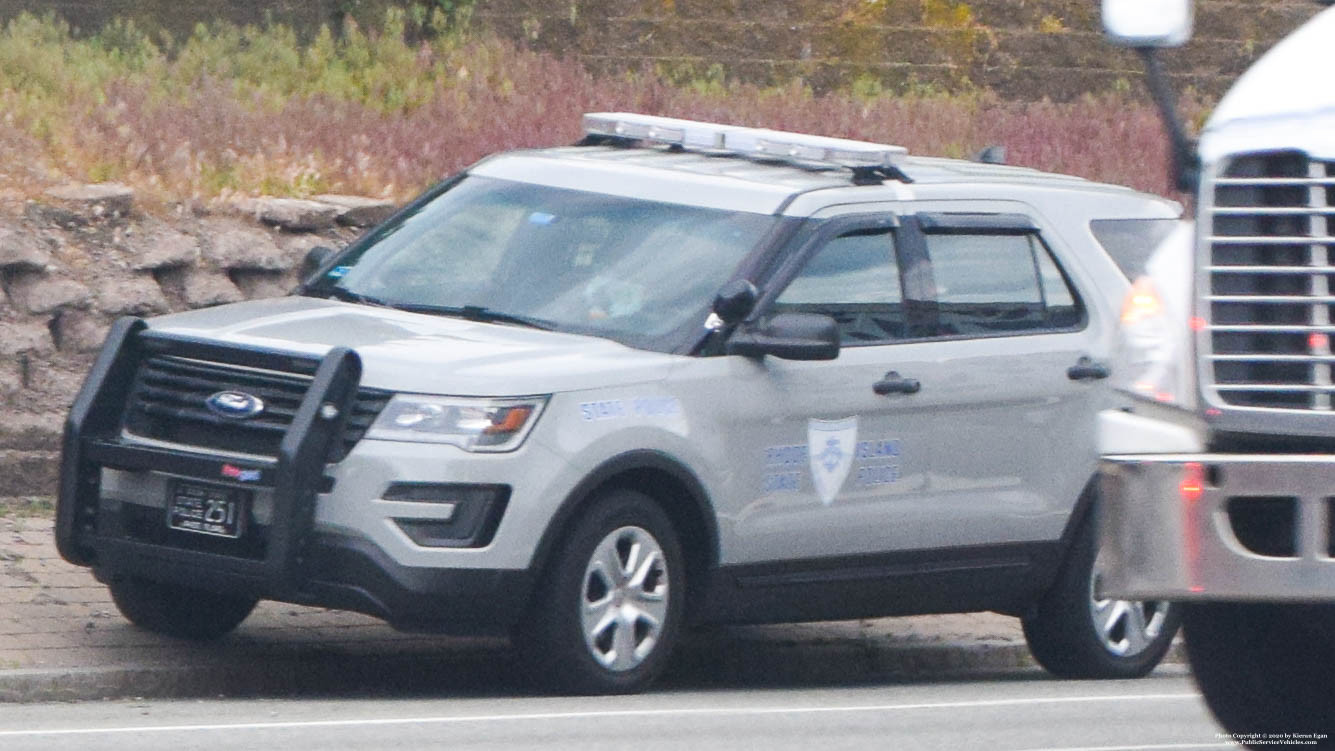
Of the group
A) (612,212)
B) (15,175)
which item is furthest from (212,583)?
(15,175)

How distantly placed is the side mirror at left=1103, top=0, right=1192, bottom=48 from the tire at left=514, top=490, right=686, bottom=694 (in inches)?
113

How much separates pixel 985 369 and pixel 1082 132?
820 cm

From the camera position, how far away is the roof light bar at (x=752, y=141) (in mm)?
10039

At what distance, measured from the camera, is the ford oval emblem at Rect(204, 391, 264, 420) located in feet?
29.2

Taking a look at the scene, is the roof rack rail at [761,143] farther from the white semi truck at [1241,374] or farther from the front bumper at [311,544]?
the white semi truck at [1241,374]

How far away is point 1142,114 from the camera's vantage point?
61.0 ft

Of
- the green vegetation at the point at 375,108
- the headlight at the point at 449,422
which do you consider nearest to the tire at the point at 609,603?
the headlight at the point at 449,422

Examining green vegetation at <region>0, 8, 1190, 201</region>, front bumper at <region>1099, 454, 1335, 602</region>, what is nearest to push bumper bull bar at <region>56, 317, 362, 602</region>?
front bumper at <region>1099, 454, 1335, 602</region>

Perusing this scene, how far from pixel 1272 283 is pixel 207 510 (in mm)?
4004

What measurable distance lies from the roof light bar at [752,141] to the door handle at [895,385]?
0.90m

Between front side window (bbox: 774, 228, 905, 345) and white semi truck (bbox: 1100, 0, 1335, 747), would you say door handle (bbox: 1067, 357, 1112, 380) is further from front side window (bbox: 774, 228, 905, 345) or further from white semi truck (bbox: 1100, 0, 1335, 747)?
white semi truck (bbox: 1100, 0, 1335, 747)

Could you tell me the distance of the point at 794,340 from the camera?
925 centimetres

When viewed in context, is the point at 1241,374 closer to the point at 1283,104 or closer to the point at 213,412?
the point at 1283,104

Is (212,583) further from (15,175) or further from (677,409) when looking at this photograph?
(15,175)
